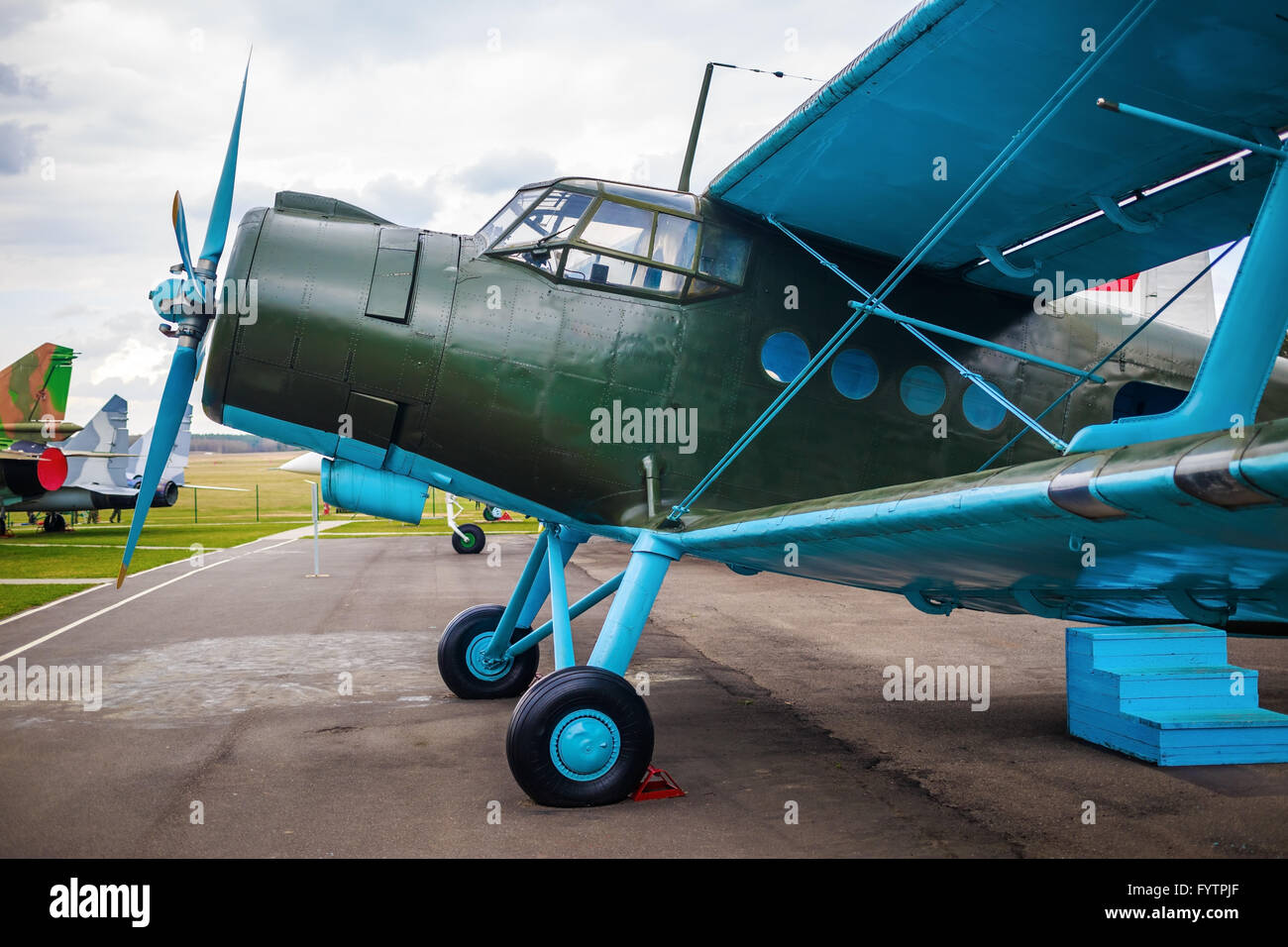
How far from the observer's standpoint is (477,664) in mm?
7582

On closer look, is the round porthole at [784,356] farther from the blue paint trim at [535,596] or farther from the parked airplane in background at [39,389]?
the parked airplane in background at [39,389]

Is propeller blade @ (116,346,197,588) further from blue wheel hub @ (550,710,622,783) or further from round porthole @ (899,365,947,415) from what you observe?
round porthole @ (899,365,947,415)

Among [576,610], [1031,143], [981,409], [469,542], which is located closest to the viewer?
[1031,143]

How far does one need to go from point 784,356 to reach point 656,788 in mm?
2731

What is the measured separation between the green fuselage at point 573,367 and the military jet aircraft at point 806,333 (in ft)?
0.06

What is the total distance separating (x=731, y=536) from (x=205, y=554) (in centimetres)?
2209

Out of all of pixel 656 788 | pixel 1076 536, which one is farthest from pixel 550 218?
pixel 1076 536

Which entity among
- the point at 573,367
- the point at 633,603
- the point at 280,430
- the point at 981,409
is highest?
the point at 981,409

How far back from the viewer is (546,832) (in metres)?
4.43

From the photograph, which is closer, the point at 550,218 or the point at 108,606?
the point at 550,218

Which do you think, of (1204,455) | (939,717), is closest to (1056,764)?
(939,717)

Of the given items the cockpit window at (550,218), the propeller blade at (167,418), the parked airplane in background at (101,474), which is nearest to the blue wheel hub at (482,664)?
the propeller blade at (167,418)

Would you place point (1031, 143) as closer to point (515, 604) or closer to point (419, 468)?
point (419, 468)
